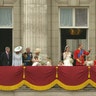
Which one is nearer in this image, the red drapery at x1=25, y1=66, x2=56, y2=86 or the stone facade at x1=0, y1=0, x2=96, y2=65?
the red drapery at x1=25, y1=66, x2=56, y2=86

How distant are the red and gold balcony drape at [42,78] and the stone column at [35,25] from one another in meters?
4.51

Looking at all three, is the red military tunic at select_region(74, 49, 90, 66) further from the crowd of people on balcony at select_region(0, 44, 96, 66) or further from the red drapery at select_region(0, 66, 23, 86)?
the red drapery at select_region(0, 66, 23, 86)

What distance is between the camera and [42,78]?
23.7 metres

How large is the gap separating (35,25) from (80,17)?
2.97 meters

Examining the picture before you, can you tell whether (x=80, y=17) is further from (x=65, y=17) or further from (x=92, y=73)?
(x=92, y=73)

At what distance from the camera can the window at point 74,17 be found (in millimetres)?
29578

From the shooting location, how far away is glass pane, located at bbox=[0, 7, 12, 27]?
1161 inches

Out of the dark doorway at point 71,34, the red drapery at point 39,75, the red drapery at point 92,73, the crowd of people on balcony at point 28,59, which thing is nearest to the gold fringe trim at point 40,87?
the red drapery at point 39,75

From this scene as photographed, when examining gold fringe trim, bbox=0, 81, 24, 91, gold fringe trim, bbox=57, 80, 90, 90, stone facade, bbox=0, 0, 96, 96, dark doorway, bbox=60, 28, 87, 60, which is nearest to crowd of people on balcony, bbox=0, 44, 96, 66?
gold fringe trim, bbox=0, 81, 24, 91

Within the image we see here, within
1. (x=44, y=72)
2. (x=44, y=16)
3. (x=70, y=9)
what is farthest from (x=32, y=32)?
(x=44, y=72)

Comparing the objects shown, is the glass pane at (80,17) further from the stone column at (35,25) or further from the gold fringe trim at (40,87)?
the gold fringe trim at (40,87)

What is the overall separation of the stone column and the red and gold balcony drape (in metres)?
4.51

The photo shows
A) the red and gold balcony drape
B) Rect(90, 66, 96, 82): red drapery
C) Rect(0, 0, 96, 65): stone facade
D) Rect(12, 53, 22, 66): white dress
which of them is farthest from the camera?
Rect(0, 0, 96, 65): stone facade

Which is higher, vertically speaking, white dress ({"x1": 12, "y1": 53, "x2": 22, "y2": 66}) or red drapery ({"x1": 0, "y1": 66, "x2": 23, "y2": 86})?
white dress ({"x1": 12, "y1": 53, "x2": 22, "y2": 66})
